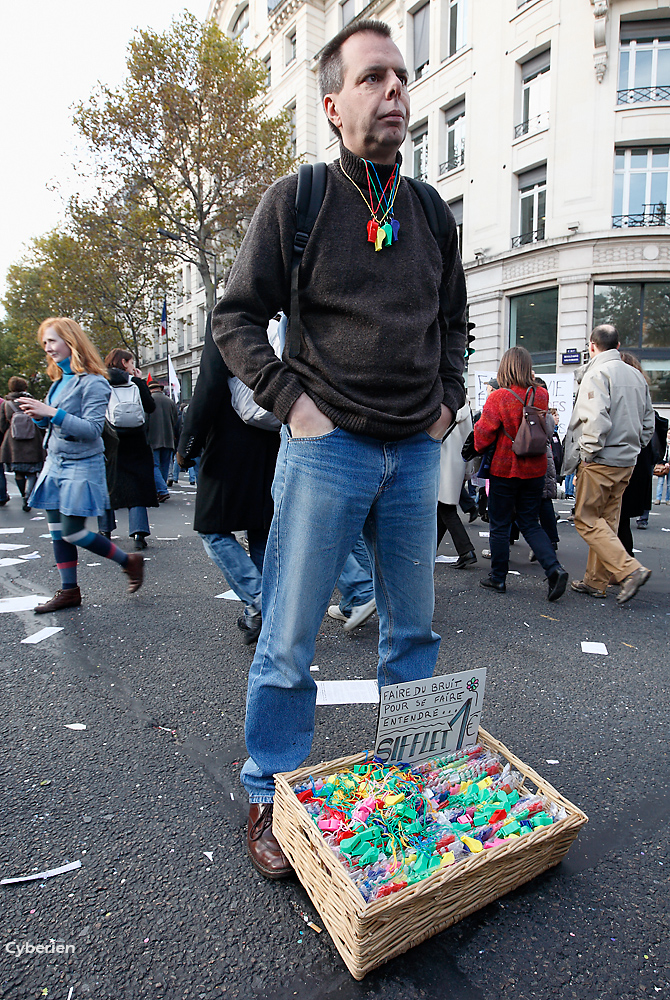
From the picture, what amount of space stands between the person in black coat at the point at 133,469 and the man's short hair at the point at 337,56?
4.96 meters

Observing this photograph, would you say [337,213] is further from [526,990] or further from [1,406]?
[1,406]

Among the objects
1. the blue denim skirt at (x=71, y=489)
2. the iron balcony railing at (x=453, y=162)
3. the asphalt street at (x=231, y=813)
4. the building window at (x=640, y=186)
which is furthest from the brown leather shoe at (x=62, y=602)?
the iron balcony railing at (x=453, y=162)

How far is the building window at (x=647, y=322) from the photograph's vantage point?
18.3 m

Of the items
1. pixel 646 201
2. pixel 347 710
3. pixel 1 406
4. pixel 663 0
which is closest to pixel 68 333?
pixel 347 710

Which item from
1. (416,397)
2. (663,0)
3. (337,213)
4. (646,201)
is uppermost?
(663,0)

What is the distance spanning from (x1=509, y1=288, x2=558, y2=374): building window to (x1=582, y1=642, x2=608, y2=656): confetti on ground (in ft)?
56.1

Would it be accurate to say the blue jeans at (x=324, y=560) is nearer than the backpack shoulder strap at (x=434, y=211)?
Yes

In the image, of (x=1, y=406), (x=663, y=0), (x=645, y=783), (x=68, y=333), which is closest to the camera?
(x=645, y=783)

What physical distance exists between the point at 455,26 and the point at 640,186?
31.2 ft

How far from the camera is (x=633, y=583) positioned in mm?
4648

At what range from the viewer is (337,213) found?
70.4 inches

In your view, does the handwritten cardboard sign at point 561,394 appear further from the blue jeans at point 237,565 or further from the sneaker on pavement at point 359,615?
the blue jeans at point 237,565

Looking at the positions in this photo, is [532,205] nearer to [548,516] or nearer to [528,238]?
[528,238]

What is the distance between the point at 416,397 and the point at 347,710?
166 cm
